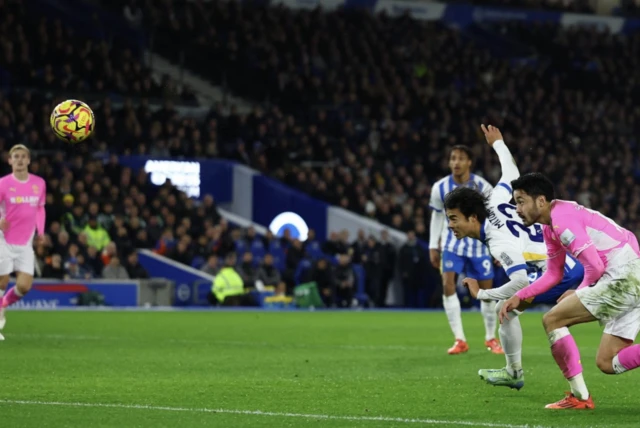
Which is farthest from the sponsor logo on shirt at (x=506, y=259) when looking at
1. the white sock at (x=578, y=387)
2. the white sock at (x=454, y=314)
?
the white sock at (x=454, y=314)

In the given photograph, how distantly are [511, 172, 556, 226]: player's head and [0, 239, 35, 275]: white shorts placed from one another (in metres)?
9.11

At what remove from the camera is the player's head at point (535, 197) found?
337 inches

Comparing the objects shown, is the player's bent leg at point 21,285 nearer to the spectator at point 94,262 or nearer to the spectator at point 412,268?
the spectator at point 94,262

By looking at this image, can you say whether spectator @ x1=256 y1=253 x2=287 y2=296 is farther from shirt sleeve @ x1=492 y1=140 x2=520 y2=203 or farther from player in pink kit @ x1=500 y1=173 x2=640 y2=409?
player in pink kit @ x1=500 y1=173 x2=640 y2=409

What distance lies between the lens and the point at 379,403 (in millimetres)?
9336

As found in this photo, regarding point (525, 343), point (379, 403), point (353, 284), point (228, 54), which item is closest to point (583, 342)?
point (525, 343)

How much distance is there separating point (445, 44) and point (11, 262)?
29.4m

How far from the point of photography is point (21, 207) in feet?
52.2

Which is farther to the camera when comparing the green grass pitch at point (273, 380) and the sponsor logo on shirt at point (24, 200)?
the sponsor logo on shirt at point (24, 200)

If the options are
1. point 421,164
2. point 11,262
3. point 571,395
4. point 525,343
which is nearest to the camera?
point 571,395

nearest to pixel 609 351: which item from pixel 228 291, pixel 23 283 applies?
pixel 23 283

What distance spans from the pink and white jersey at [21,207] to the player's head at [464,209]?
7871 mm

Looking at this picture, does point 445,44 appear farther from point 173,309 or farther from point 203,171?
point 173,309

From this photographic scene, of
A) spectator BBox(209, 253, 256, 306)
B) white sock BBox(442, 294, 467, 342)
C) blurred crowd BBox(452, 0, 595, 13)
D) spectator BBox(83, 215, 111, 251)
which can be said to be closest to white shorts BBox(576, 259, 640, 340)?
white sock BBox(442, 294, 467, 342)
